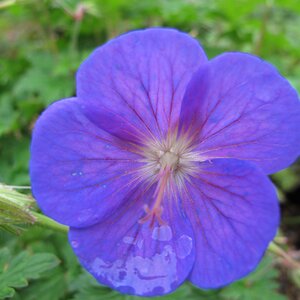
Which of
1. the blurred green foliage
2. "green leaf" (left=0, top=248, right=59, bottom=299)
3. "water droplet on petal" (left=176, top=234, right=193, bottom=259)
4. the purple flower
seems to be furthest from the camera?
the blurred green foliage

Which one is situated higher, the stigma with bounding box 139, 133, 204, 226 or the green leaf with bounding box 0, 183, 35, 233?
the stigma with bounding box 139, 133, 204, 226

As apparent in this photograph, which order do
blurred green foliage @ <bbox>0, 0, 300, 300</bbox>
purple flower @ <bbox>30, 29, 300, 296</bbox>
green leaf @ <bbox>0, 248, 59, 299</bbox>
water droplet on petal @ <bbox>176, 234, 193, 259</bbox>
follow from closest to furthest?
purple flower @ <bbox>30, 29, 300, 296</bbox> < water droplet on petal @ <bbox>176, 234, 193, 259</bbox> < green leaf @ <bbox>0, 248, 59, 299</bbox> < blurred green foliage @ <bbox>0, 0, 300, 300</bbox>

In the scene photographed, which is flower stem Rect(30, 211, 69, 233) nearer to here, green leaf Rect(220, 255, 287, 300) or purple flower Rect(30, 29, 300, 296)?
purple flower Rect(30, 29, 300, 296)

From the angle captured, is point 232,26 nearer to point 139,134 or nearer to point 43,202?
point 139,134

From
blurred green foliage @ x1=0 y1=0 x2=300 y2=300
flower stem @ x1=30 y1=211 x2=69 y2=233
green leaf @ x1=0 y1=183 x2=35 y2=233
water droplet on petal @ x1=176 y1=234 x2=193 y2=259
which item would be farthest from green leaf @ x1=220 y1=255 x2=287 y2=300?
green leaf @ x1=0 y1=183 x2=35 y2=233

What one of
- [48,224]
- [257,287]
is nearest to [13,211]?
[48,224]

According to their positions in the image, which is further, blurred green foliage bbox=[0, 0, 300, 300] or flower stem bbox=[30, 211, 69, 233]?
blurred green foliage bbox=[0, 0, 300, 300]

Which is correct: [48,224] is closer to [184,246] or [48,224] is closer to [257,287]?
[184,246]
